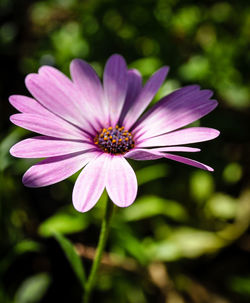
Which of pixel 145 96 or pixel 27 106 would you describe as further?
pixel 145 96

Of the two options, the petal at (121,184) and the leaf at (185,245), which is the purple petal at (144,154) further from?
the leaf at (185,245)

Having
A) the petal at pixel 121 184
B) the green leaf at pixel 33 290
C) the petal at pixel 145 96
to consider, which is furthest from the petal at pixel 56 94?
the green leaf at pixel 33 290

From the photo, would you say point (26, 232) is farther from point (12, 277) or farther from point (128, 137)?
point (128, 137)

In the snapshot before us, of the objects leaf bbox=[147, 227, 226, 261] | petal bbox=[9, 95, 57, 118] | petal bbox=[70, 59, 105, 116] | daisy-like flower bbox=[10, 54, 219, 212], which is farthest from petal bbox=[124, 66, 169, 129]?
leaf bbox=[147, 227, 226, 261]

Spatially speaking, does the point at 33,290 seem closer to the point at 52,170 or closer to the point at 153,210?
the point at 153,210

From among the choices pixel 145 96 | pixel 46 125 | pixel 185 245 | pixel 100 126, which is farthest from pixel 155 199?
pixel 46 125

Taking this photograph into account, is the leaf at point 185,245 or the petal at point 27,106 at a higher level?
the petal at point 27,106
